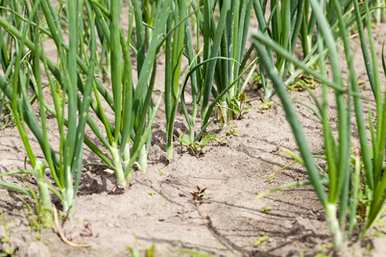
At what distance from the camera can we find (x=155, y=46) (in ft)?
5.00

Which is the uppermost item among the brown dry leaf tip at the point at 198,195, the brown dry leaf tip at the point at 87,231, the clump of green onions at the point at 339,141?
the clump of green onions at the point at 339,141

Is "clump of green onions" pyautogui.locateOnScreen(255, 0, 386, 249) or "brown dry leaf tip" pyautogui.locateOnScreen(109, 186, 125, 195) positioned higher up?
"clump of green onions" pyautogui.locateOnScreen(255, 0, 386, 249)

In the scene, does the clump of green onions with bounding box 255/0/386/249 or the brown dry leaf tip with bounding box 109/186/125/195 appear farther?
the brown dry leaf tip with bounding box 109/186/125/195

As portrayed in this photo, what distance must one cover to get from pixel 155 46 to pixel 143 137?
22 cm

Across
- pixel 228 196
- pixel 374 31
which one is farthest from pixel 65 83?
pixel 374 31

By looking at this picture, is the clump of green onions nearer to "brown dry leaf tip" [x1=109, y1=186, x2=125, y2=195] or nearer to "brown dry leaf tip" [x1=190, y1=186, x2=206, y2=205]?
"brown dry leaf tip" [x1=190, y1=186, x2=206, y2=205]

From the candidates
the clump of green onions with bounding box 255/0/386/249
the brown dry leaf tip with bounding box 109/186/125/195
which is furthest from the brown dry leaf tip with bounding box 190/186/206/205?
the clump of green onions with bounding box 255/0/386/249

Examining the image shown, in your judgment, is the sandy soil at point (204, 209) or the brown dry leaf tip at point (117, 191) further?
the brown dry leaf tip at point (117, 191)

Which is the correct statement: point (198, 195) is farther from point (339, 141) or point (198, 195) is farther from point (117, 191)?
point (339, 141)

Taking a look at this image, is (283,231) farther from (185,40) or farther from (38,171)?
(185,40)

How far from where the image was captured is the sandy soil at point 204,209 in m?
1.36

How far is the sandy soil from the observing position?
1.36 m

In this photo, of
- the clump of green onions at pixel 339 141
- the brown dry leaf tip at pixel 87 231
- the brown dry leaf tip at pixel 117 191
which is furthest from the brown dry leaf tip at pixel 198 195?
the clump of green onions at pixel 339 141

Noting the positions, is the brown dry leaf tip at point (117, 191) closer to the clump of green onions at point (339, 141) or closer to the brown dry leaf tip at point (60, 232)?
the brown dry leaf tip at point (60, 232)
